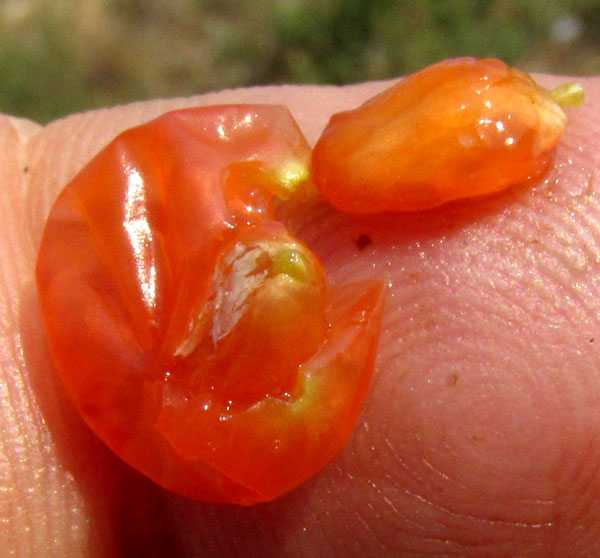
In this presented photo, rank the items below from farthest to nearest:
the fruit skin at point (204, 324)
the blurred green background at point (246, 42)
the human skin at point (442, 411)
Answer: the blurred green background at point (246, 42) < the human skin at point (442, 411) < the fruit skin at point (204, 324)

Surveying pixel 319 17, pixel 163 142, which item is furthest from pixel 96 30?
pixel 163 142

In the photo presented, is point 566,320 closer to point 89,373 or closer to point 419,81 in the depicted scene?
point 419,81

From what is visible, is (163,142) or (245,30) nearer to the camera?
(163,142)

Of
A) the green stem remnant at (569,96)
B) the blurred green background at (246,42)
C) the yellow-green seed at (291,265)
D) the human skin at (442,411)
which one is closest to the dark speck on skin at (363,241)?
the human skin at (442,411)

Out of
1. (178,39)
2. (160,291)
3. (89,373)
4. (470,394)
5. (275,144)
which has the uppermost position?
(275,144)

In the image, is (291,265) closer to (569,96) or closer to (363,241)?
(363,241)

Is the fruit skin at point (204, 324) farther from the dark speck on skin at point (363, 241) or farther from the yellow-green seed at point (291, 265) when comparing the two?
the dark speck on skin at point (363, 241)

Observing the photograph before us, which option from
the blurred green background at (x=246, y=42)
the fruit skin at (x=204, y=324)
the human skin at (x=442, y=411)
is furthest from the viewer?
the blurred green background at (x=246, y=42)
